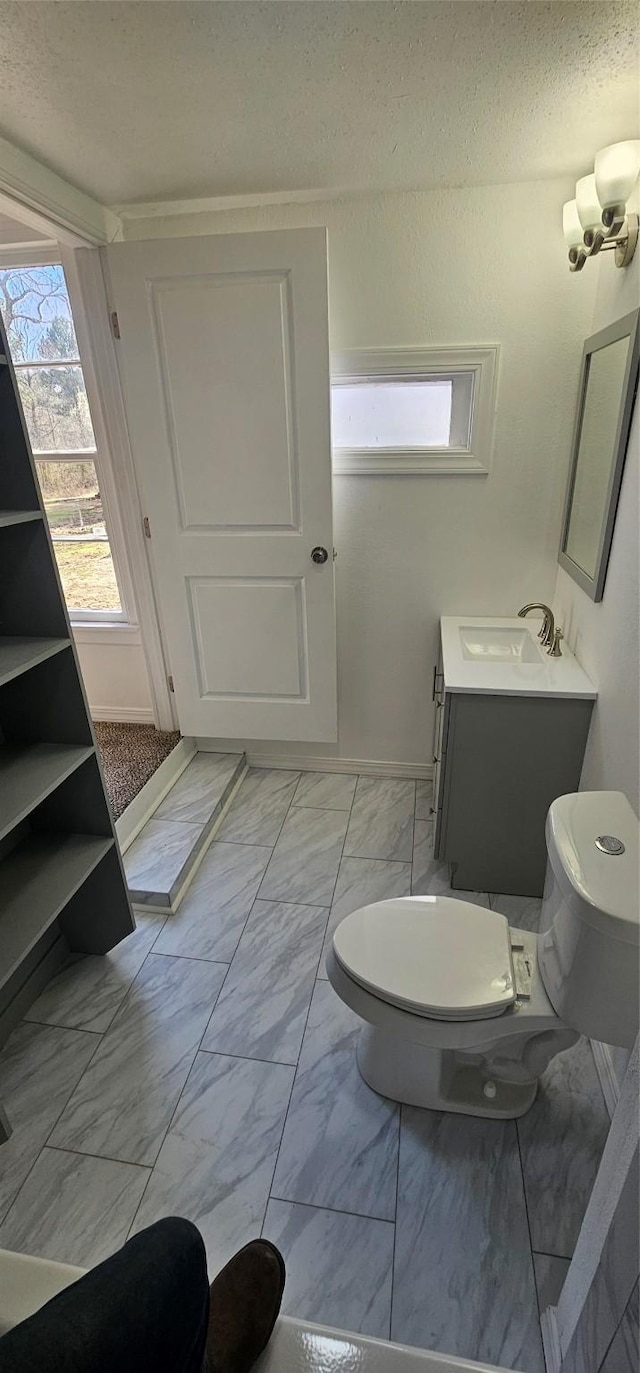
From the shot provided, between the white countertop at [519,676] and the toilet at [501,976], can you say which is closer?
the toilet at [501,976]

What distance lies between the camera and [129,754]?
255 centimetres

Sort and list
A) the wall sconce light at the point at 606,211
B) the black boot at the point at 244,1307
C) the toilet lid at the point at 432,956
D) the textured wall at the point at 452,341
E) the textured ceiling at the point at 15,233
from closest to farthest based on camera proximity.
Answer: the black boot at the point at 244,1307
the toilet lid at the point at 432,956
the wall sconce light at the point at 606,211
the textured wall at the point at 452,341
the textured ceiling at the point at 15,233

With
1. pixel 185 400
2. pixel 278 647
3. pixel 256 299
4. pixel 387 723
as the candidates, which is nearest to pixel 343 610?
pixel 278 647

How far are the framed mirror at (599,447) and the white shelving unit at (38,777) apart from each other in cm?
141

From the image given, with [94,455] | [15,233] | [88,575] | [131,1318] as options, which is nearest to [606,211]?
[94,455]

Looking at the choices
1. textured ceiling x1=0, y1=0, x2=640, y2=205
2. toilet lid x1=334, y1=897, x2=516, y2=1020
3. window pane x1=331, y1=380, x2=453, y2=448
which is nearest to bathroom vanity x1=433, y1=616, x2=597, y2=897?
toilet lid x1=334, y1=897, x2=516, y2=1020

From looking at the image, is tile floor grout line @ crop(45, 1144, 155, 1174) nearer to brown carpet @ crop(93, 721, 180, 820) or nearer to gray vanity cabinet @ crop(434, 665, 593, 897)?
brown carpet @ crop(93, 721, 180, 820)

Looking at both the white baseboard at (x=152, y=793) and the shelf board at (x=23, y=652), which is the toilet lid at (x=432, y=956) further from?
the white baseboard at (x=152, y=793)

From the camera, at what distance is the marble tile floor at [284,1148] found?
1.07 metres

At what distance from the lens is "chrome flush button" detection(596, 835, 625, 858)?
3.37 ft

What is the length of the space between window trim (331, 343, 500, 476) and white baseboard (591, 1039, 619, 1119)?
1794mm

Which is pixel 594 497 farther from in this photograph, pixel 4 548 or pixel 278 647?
pixel 4 548

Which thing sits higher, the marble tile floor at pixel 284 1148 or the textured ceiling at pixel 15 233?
the textured ceiling at pixel 15 233

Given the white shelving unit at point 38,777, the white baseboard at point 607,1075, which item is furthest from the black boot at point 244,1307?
the white baseboard at point 607,1075
